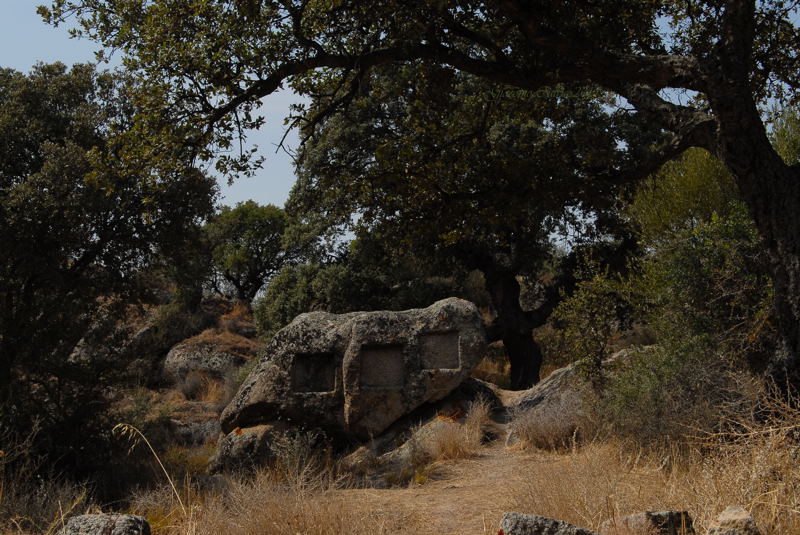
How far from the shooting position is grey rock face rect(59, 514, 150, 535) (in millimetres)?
4648

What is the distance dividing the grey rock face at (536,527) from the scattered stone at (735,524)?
0.69 m

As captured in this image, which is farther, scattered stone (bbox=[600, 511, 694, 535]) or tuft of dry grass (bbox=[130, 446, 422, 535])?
tuft of dry grass (bbox=[130, 446, 422, 535])

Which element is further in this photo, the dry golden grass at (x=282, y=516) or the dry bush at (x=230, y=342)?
the dry bush at (x=230, y=342)

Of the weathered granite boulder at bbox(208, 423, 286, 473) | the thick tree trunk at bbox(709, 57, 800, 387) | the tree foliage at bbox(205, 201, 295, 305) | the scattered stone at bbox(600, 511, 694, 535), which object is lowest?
the weathered granite boulder at bbox(208, 423, 286, 473)

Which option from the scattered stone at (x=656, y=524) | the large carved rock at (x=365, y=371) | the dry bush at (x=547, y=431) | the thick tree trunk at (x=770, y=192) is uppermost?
the thick tree trunk at (x=770, y=192)

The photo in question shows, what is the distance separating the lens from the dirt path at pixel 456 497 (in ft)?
20.9

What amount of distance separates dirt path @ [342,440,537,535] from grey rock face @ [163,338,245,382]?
1228 centimetres

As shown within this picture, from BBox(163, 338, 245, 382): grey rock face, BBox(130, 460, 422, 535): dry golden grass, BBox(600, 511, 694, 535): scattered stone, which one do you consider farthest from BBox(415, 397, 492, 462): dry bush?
BBox(163, 338, 245, 382): grey rock face

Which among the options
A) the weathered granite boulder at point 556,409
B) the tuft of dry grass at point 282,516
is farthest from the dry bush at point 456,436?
the tuft of dry grass at point 282,516

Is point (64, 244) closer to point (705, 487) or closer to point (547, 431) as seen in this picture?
point (547, 431)

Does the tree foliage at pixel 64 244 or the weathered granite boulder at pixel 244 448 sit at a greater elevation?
the tree foliage at pixel 64 244

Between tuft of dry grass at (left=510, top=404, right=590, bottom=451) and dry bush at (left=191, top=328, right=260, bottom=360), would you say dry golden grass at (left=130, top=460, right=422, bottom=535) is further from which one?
dry bush at (left=191, top=328, right=260, bottom=360)

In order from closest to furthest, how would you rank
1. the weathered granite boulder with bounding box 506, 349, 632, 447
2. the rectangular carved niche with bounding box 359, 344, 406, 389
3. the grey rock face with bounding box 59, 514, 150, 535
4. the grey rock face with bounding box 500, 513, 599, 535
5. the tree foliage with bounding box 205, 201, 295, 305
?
the grey rock face with bounding box 500, 513, 599, 535, the grey rock face with bounding box 59, 514, 150, 535, the weathered granite boulder with bounding box 506, 349, 632, 447, the rectangular carved niche with bounding box 359, 344, 406, 389, the tree foliage with bounding box 205, 201, 295, 305

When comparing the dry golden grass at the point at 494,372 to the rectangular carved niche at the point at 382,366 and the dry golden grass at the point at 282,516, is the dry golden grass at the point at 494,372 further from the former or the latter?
the dry golden grass at the point at 282,516
